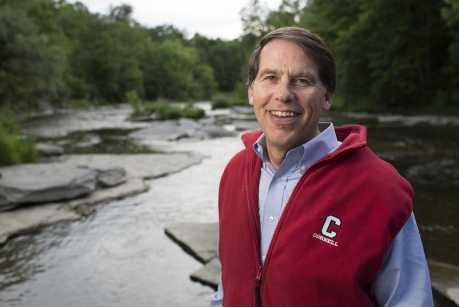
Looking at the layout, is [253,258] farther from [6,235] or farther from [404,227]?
[6,235]

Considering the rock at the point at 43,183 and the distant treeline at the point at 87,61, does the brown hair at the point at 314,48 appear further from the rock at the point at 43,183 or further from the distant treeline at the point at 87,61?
the distant treeline at the point at 87,61

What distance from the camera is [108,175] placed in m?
7.36

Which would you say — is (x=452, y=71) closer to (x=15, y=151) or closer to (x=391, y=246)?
(x=15, y=151)

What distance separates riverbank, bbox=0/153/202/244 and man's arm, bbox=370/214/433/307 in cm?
461

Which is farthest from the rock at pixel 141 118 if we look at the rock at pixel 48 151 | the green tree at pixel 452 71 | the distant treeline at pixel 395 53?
the green tree at pixel 452 71

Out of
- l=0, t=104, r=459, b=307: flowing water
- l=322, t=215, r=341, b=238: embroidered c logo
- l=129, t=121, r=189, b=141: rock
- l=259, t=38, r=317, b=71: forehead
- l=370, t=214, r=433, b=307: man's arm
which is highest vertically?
l=259, t=38, r=317, b=71: forehead

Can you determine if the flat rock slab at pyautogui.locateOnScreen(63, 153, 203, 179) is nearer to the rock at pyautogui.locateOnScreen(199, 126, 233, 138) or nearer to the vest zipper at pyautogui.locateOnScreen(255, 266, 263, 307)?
the rock at pyautogui.locateOnScreen(199, 126, 233, 138)

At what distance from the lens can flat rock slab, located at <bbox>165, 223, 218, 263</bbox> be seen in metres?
4.59

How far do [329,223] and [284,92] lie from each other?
0.45m

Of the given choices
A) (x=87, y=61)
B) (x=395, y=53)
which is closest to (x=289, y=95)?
(x=395, y=53)

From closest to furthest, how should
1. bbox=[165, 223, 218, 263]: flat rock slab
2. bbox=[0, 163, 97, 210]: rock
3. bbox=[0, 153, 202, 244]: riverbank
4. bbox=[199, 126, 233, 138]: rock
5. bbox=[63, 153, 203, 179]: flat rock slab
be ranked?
bbox=[165, 223, 218, 263]: flat rock slab → bbox=[0, 153, 202, 244]: riverbank → bbox=[0, 163, 97, 210]: rock → bbox=[63, 153, 203, 179]: flat rock slab → bbox=[199, 126, 233, 138]: rock

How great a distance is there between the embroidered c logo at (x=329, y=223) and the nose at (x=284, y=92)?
0.41 metres

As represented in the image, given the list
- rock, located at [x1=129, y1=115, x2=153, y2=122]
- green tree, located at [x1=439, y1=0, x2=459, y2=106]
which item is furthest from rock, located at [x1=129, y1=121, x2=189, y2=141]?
green tree, located at [x1=439, y1=0, x2=459, y2=106]

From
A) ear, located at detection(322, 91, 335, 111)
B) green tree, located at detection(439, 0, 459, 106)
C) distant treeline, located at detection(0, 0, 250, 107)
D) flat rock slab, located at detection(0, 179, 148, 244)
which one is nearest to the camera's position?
ear, located at detection(322, 91, 335, 111)
